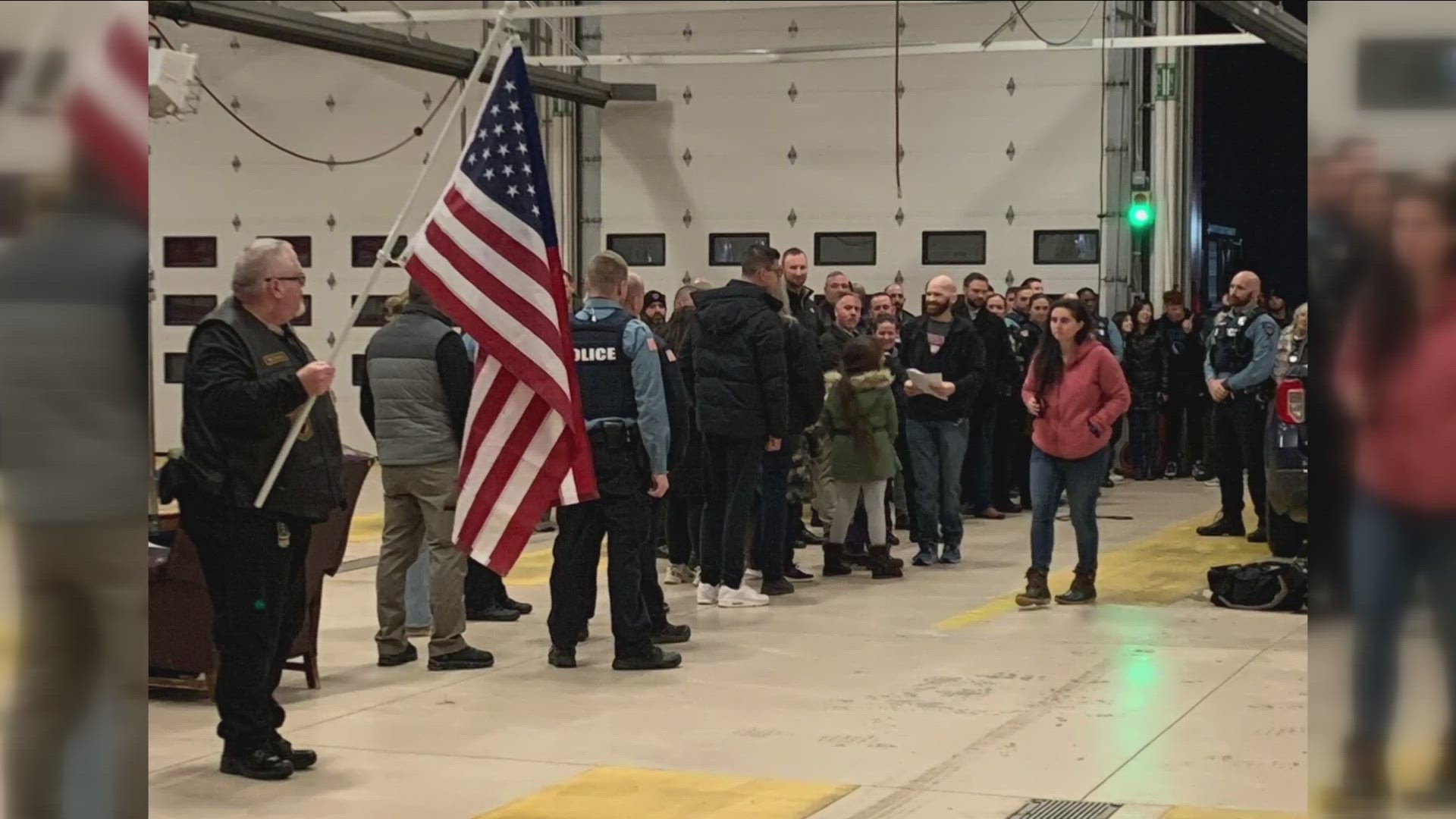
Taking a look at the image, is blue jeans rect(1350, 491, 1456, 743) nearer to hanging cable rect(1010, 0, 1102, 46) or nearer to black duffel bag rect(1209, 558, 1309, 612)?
black duffel bag rect(1209, 558, 1309, 612)

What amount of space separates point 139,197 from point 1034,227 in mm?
19581

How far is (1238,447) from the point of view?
13.9 metres

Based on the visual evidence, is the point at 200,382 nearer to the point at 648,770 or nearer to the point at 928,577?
the point at 648,770

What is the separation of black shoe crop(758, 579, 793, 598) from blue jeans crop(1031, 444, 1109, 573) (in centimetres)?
157

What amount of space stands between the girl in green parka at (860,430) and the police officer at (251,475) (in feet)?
18.1

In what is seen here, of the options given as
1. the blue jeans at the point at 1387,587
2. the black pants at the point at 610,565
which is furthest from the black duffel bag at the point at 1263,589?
the blue jeans at the point at 1387,587

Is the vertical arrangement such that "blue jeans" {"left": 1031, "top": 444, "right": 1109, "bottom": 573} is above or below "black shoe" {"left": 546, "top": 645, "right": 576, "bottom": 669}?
above

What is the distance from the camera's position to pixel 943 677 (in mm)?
8672

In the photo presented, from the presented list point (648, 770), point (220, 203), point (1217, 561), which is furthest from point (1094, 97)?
point (648, 770)

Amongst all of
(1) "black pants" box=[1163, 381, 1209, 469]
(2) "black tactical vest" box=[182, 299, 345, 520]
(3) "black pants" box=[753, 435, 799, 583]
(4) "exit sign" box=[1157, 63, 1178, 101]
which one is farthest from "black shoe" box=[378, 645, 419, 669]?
(4) "exit sign" box=[1157, 63, 1178, 101]

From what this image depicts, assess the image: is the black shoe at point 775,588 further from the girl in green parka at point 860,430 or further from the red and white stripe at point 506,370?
the red and white stripe at point 506,370

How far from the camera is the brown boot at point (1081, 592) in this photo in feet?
35.9

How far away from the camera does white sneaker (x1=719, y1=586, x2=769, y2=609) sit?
10883 mm

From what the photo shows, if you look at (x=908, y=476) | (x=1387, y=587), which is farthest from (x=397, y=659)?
(x=1387, y=587)
